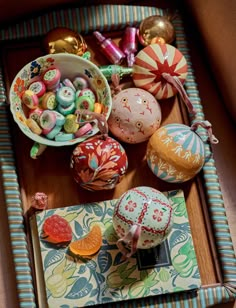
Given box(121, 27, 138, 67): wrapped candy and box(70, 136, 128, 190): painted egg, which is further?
box(121, 27, 138, 67): wrapped candy

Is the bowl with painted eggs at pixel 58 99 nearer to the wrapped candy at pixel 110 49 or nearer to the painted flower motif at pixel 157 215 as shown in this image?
the wrapped candy at pixel 110 49

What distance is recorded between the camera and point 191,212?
0.95 m

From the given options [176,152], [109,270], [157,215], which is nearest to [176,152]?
[176,152]

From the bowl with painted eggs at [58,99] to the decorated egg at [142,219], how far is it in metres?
A: 0.15

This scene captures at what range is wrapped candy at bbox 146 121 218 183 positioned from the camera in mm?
879

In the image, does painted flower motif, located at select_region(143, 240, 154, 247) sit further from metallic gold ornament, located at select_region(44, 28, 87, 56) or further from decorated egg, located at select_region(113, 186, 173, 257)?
metallic gold ornament, located at select_region(44, 28, 87, 56)

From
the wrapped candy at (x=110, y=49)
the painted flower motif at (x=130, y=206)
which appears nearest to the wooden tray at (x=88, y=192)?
the wrapped candy at (x=110, y=49)

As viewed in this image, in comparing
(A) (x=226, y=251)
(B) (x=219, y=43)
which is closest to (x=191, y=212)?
(A) (x=226, y=251)

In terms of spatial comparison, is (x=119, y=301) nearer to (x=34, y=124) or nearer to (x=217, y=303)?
(x=217, y=303)

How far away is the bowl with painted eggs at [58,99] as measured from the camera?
93cm

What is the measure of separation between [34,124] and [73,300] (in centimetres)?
28

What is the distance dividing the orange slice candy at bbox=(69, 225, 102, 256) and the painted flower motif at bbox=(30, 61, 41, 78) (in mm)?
280

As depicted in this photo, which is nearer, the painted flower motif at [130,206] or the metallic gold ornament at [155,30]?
the painted flower motif at [130,206]

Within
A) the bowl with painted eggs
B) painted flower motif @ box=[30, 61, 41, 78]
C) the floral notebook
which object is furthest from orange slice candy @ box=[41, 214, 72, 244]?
painted flower motif @ box=[30, 61, 41, 78]
